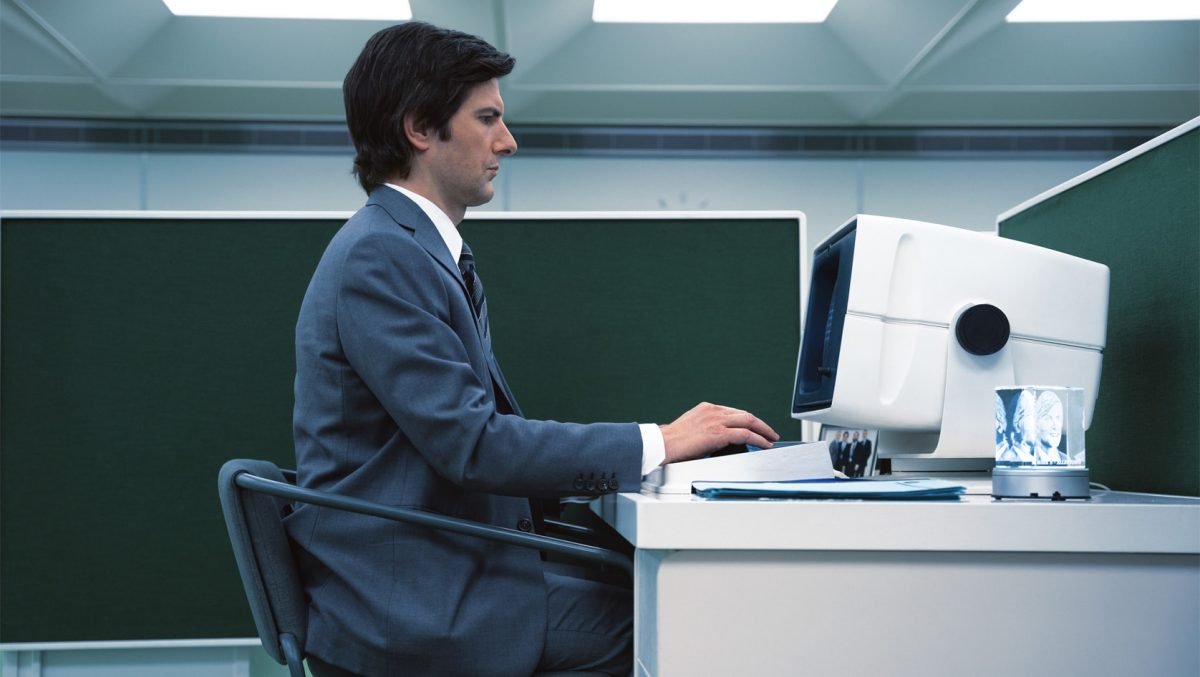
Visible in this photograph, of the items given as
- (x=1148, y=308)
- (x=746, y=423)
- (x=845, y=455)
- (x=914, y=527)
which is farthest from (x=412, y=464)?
(x=1148, y=308)

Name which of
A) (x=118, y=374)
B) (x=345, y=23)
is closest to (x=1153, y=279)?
(x=118, y=374)

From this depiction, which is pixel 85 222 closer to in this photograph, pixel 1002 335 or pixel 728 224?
pixel 728 224

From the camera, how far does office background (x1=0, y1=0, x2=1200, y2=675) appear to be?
4.19 meters

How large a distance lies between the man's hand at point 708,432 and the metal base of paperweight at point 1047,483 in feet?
0.92

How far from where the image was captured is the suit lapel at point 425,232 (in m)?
1.27

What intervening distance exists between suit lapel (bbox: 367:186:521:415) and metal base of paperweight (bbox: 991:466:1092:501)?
2.05 ft

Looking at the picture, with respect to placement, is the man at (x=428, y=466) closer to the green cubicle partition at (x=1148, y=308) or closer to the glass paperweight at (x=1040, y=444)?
the glass paperweight at (x=1040, y=444)

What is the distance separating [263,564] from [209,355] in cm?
117

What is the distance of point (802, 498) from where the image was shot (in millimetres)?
983

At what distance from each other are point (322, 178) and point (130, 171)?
890 millimetres

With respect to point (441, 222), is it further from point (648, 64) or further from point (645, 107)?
point (645, 107)

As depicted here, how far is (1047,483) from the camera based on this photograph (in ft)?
3.55

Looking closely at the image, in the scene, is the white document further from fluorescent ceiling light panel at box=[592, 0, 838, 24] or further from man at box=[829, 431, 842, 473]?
fluorescent ceiling light panel at box=[592, 0, 838, 24]

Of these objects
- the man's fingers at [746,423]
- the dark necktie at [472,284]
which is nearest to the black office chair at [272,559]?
the man's fingers at [746,423]
